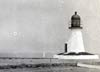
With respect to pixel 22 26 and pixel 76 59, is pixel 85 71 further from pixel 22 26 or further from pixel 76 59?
pixel 22 26

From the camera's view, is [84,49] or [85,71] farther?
[84,49]

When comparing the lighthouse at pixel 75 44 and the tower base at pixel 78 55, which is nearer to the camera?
the tower base at pixel 78 55

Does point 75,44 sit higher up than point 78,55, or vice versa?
point 75,44

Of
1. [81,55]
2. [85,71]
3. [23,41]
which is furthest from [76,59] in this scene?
[85,71]

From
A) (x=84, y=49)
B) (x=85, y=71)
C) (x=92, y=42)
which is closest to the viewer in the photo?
(x=85, y=71)

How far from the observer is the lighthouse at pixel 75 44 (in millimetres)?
11276

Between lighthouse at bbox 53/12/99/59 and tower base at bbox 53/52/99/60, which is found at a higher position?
lighthouse at bbox 53/12/99/59

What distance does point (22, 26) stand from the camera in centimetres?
1240

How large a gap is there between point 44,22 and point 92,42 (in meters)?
1.91

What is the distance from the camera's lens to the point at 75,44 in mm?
11875

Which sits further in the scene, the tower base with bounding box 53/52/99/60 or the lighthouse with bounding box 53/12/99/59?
the lighthouse with bounding box 53/12/99/59

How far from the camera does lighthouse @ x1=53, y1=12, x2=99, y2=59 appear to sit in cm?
1128

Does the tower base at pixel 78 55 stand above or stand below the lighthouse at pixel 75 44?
below

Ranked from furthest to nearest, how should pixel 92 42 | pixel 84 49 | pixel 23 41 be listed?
pixel 23 41
pixel 84 49
pixel 92 42
